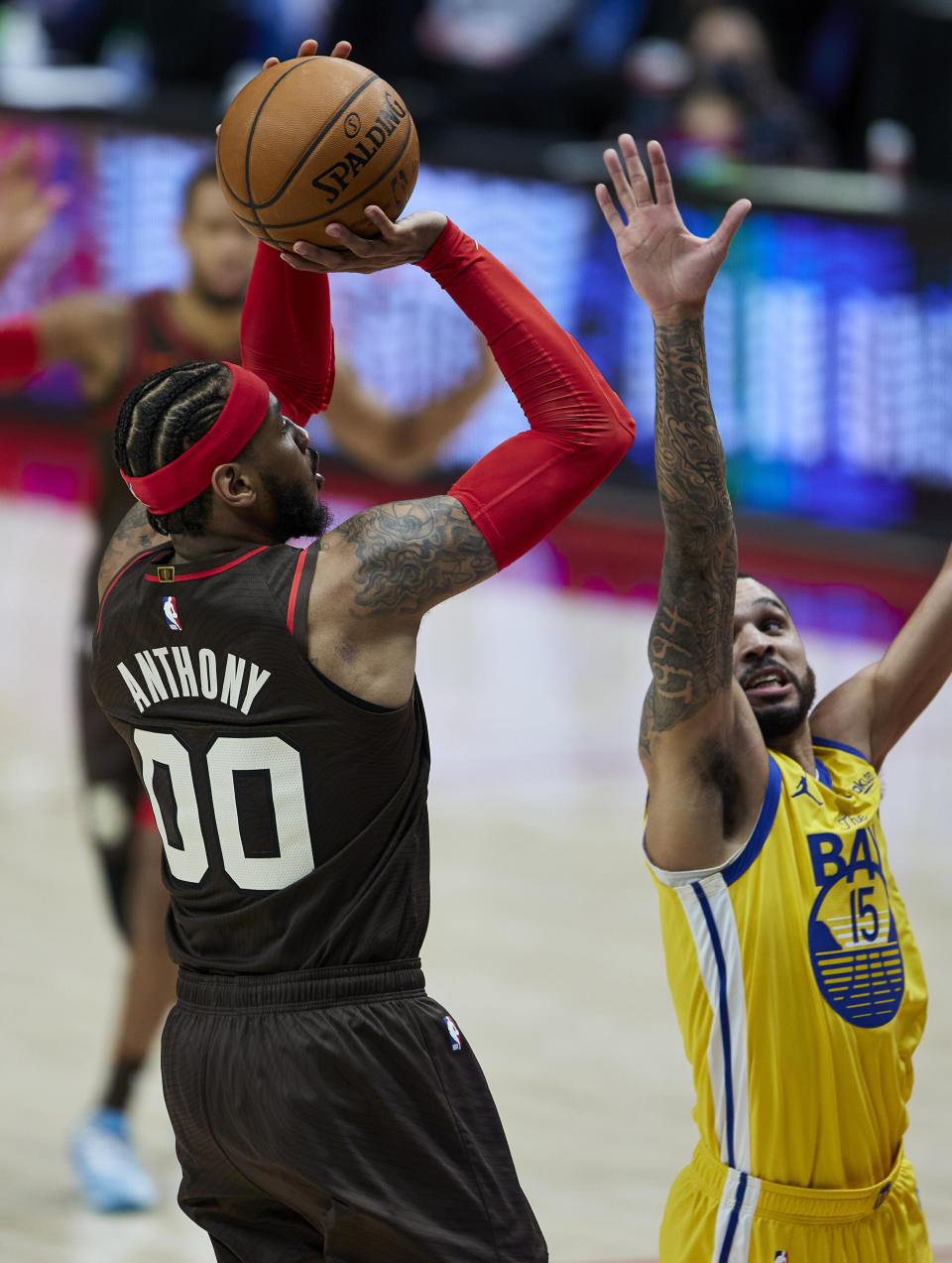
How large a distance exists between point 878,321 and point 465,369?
290cm

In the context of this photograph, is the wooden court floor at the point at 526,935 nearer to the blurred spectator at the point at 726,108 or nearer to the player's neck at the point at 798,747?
the player's neck at the point at 798,747

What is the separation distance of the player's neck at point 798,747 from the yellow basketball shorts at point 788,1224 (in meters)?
0.74

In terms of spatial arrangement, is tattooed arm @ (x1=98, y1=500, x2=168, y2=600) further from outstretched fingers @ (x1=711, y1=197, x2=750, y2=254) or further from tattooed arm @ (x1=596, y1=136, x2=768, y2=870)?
outstretched fingers @ (x1=711, y1=197, x2=750, y2=254)

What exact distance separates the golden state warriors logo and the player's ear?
3.79ft

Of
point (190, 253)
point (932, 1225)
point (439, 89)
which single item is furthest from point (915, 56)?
point (932, 1225)

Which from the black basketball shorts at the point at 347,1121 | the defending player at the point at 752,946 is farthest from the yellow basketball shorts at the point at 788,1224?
the black basketball shorts at the point at 347,1121

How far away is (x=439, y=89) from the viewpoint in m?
16.4

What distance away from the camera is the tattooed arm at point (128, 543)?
397 cm

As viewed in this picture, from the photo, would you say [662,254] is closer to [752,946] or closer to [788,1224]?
[752,946]

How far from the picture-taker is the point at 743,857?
3.54 metres

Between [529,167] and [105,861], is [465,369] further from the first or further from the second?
[105,861]

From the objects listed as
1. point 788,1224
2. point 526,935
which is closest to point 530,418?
point 788,1224

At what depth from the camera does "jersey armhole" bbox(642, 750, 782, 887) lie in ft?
11.6

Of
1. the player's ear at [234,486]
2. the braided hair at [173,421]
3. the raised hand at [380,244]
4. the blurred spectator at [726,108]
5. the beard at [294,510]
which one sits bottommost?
the blurred spectator at [726,108]
